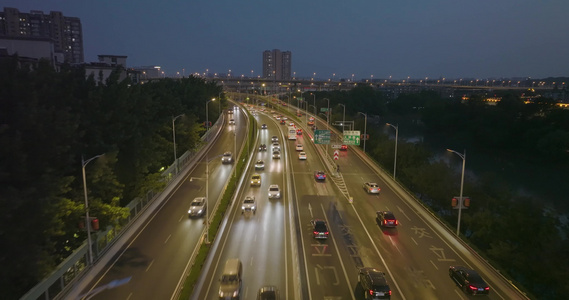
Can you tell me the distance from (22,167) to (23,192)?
184cm

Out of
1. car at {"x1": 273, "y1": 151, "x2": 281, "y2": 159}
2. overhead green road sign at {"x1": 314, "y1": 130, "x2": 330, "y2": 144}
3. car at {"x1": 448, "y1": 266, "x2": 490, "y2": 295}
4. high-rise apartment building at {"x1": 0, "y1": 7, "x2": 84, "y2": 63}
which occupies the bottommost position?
car at {"x1": 448, "y1": 266, "x2": 490, "y2": 295}

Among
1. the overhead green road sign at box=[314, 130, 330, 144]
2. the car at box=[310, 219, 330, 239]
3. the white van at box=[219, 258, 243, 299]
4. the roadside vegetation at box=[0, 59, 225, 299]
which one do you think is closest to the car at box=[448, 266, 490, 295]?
the car at box=[310, 219, 330, 239]

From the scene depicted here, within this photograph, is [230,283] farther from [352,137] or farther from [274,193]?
[352,137]

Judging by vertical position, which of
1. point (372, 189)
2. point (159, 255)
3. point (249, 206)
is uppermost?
point (372, 189)

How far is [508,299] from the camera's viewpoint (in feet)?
68.8

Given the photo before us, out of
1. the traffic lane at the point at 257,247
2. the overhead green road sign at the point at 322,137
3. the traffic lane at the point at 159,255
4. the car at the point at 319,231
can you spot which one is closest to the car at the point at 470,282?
the car at the point at 319,231

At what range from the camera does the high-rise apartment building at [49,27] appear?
154 meters

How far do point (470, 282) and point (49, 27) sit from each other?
18726 centimetres

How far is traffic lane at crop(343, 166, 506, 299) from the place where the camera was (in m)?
22.3

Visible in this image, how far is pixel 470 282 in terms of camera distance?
68.7ft

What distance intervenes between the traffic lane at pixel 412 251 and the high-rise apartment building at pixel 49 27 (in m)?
Answer: 141

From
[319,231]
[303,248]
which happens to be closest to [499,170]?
[319,231]

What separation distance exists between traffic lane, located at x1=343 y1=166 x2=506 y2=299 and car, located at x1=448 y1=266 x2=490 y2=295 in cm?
58

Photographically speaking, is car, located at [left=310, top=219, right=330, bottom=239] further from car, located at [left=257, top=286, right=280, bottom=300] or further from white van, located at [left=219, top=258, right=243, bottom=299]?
car, located at [left=257, top=286, right=280, bottom=300]
